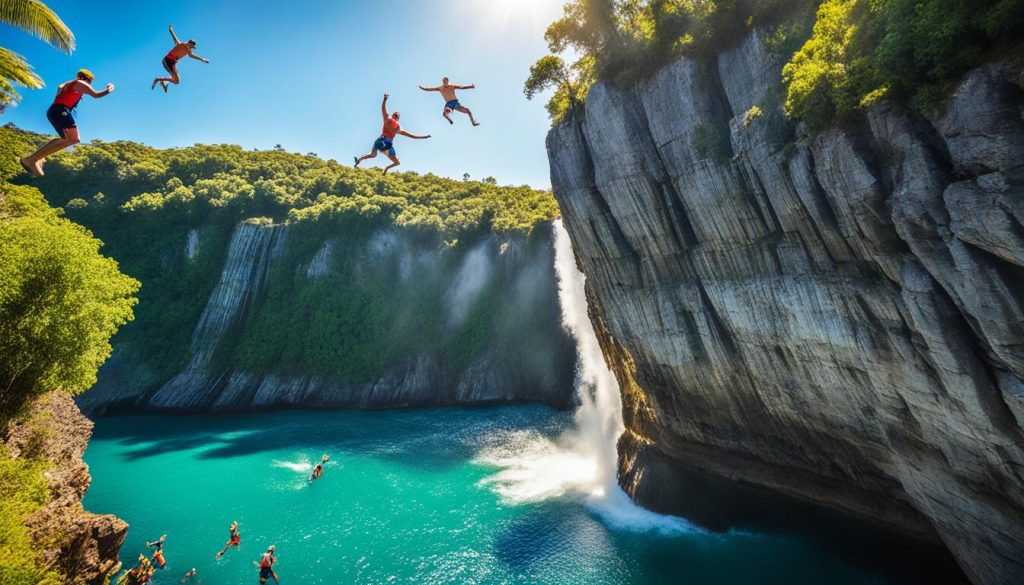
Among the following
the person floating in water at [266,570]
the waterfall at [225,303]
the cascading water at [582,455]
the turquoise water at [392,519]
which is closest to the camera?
the person floating in water at [266,570]

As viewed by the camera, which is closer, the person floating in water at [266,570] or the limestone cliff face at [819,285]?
the limestone cliff face at [819,285]

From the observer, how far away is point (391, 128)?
13375 mm

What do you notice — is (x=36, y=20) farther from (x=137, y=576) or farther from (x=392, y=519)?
(x=392, y=519)

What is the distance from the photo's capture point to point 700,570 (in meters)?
18.2

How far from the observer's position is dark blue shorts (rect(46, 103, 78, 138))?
30.1 feet

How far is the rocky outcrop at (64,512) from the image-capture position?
11156mm

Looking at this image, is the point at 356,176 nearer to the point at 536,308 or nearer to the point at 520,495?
the point at 536,308

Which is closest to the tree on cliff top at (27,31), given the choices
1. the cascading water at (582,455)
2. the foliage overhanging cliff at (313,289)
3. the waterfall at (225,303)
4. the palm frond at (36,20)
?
the palm frond at (36,20)

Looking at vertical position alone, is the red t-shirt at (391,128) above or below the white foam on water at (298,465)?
above

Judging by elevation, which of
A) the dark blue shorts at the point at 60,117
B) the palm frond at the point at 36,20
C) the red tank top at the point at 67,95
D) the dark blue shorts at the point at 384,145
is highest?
the palm frond at the point at 36,20

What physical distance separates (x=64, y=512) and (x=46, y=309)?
236 inches

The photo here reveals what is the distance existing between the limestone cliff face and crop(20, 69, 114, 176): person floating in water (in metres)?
16.7

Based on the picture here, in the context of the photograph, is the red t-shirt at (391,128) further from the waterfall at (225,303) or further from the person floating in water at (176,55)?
the waterfall at (225,303)

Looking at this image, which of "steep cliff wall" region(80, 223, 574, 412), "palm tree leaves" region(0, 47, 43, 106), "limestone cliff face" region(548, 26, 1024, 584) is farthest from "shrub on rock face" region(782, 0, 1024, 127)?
"steep cliff wall" region(80, 223, 574, 412)
